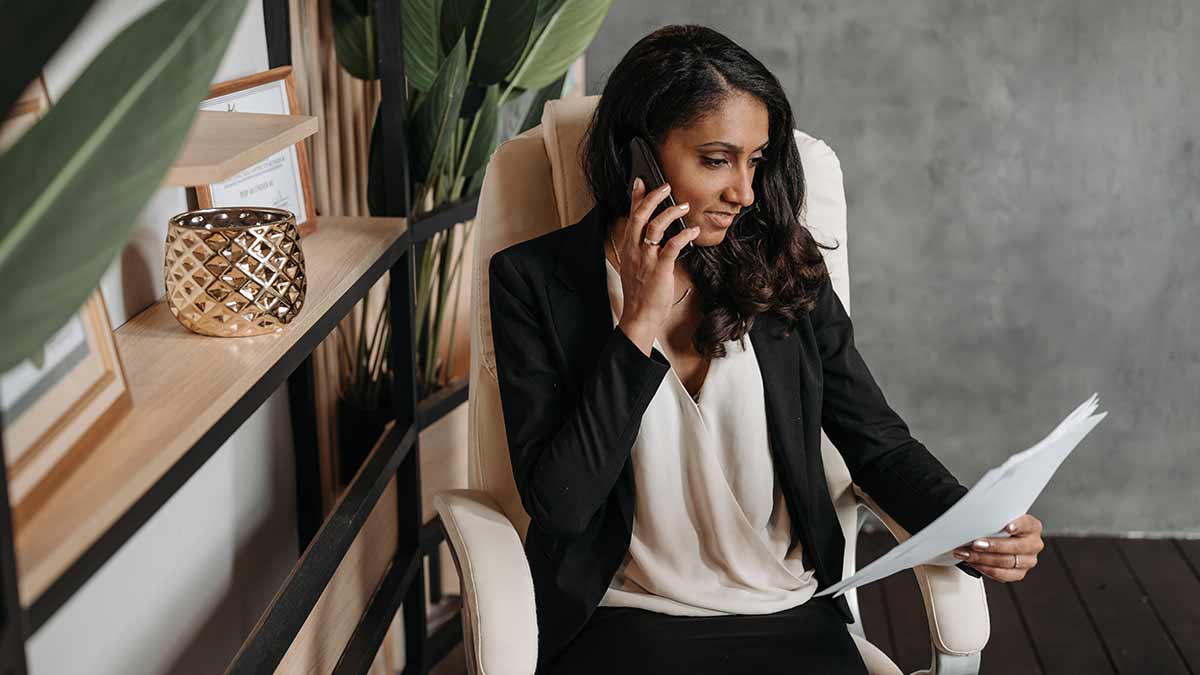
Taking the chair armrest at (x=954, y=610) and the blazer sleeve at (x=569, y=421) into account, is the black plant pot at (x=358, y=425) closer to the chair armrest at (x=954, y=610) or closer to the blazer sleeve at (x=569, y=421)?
Result: the blazer sleeve at (x=569, y=421)

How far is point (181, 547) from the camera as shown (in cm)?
151

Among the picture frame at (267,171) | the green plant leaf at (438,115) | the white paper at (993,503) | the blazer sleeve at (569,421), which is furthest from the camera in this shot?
the green plant leaf at (438,115)

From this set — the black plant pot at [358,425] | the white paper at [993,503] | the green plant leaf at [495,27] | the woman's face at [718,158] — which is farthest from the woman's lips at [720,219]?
the black plant pot at [358,425]

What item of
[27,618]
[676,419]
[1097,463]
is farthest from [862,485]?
[1097,463]

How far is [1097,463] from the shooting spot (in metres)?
2.87

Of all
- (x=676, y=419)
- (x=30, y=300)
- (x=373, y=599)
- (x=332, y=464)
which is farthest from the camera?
(x=332, y=464)

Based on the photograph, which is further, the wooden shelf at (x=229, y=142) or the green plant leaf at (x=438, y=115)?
the green plant leaf at (x=438, y=115)

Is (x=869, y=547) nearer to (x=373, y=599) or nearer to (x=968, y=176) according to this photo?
(x=968, y=176)

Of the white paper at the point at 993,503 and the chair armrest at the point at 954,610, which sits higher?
the white paper at the point at 993,503

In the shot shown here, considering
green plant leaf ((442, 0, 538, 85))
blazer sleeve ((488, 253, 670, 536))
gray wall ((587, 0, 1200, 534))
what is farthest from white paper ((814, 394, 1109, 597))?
gray wall ((587, 0, 1200, 534))

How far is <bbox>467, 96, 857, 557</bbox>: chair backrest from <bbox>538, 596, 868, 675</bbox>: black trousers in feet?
0.62

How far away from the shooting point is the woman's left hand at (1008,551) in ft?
4.38

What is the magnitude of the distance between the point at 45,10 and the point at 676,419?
1.01 metres

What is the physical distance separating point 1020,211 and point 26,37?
2.46 meters
